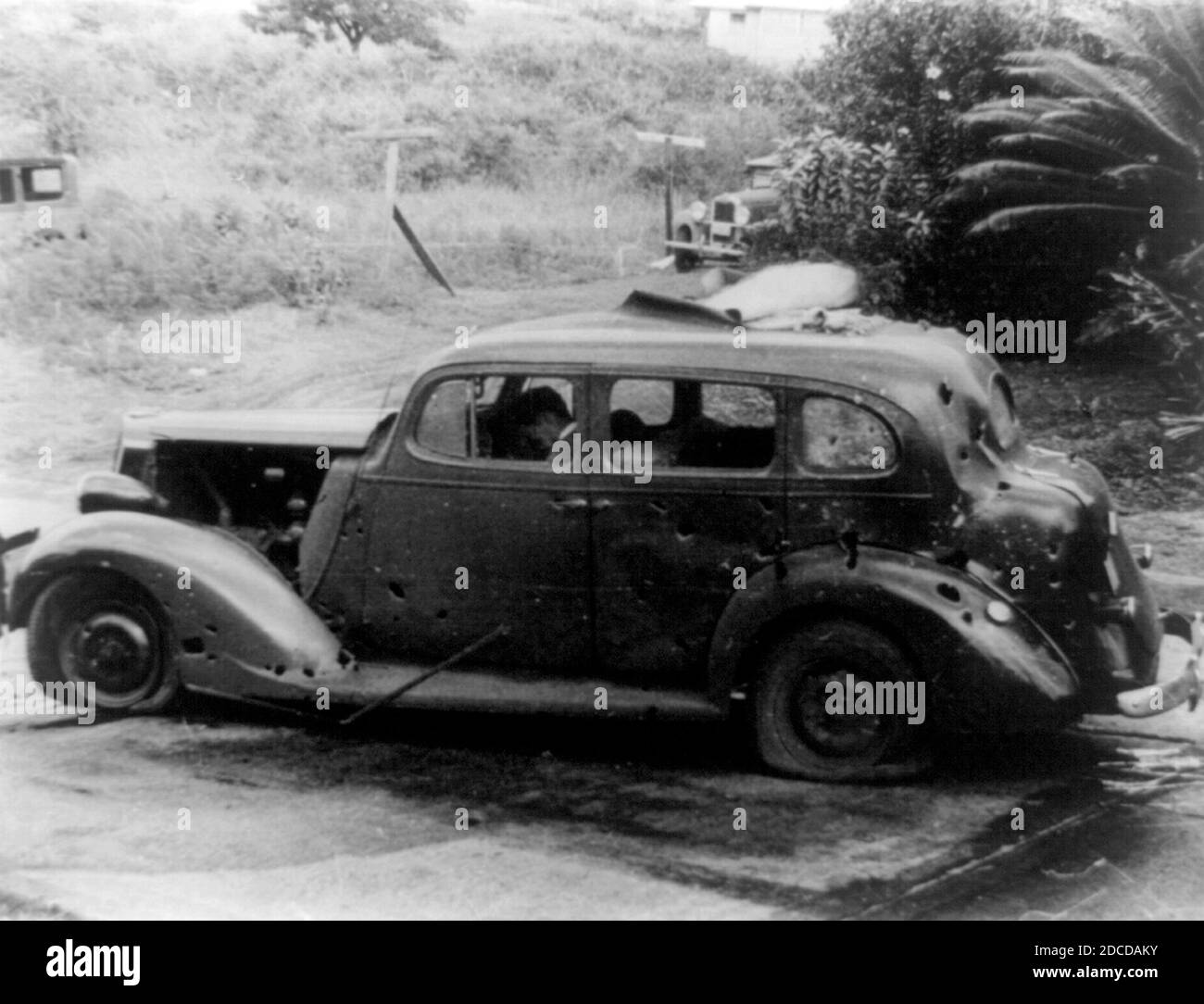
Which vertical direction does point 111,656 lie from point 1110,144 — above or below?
below

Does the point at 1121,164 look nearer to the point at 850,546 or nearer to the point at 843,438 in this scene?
the point at 843,438

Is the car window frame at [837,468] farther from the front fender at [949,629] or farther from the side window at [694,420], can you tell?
the front fender at [949,629]

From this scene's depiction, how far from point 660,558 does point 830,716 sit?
0.65 m

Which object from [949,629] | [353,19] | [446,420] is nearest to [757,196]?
[446,420]

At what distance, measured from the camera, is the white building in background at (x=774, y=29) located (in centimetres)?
440

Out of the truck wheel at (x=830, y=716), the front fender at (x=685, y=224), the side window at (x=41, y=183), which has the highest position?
the side window at (x=41, y=183)

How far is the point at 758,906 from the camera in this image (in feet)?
11.9

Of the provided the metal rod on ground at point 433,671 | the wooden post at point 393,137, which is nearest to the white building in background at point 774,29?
the wooden post at point 393,137

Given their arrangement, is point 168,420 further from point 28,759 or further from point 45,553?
point 28,759

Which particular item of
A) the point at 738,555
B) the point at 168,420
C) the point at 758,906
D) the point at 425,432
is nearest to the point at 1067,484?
the point at 738,555

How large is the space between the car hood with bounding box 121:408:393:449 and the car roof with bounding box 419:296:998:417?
18.8 inches

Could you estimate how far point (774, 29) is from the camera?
441 centimetres

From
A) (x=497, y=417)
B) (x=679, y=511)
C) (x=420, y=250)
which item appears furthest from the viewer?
(x=420, y=250)

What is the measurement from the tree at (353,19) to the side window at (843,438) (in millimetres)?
1602
